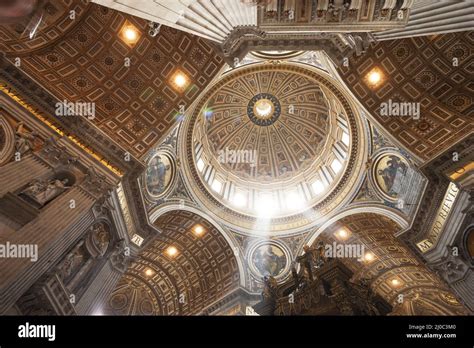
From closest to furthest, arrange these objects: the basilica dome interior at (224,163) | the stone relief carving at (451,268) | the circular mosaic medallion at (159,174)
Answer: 1. the basilica dome interior at (224,163)
2. the stone relief carving at (451,268)
3. the circular mosaic medallion at (159,174)

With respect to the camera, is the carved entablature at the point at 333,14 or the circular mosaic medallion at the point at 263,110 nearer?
the carved entablature at the point at 333,14

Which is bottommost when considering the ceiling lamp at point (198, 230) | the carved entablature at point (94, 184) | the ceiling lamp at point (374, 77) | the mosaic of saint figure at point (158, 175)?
the carved entablature at point (94, 184)

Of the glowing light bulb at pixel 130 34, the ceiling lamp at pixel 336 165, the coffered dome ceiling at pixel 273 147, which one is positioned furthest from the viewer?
the ceiling lamp at pixel 336 165

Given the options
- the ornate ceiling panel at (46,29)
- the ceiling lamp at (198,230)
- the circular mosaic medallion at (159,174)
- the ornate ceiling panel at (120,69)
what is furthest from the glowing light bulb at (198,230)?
the ornate ceiling panel at (46,29)

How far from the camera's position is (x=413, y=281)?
64.0 feet

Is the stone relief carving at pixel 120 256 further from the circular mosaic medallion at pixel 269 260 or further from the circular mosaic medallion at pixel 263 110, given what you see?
the circular mosaic medallion at pixel 263 110

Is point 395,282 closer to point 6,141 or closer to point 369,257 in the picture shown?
point 369,257

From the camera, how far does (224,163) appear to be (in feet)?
80.7

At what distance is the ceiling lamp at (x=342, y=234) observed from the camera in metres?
19.8

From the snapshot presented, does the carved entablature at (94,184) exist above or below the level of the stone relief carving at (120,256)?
above

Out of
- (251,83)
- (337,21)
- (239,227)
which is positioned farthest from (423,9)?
(251,83)

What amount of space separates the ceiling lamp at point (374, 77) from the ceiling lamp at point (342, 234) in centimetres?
841

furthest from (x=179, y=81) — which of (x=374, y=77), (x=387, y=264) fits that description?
(x=387, y=264)
